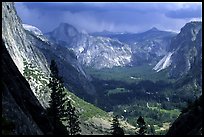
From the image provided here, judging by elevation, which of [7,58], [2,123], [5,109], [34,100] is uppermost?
[7,58]

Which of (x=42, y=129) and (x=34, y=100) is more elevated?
(x=34, y=100)

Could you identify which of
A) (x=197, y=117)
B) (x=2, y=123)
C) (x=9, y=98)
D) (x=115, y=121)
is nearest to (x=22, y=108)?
(x=9, y=98)

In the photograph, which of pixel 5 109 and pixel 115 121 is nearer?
pixel 5 109

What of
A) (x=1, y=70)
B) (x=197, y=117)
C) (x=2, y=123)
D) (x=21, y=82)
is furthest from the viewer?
(x=197, y=117)

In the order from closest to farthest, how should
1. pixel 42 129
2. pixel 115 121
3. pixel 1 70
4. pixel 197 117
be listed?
pixel 1 70, pixel 42 129, pixel 197 117, pixel 115 121

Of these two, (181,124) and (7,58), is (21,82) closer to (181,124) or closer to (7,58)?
(7,58)

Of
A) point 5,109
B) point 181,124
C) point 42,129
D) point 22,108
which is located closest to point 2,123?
point 5,109
